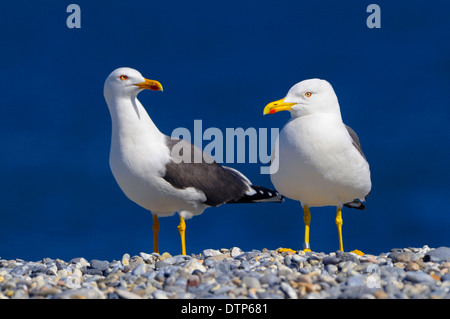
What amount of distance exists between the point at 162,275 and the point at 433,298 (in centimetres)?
230

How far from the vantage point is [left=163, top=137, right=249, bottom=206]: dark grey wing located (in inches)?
332

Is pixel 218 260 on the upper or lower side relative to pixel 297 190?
lower

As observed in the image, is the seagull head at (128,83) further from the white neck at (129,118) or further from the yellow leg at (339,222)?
the yellow leg at (339,222)

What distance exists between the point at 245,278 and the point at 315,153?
83.3 inches

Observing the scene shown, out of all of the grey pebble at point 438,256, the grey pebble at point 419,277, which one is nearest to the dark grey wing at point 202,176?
the grey pebble at point 438,256

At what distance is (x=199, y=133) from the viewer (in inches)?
338

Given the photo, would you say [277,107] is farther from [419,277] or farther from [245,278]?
[419,277]

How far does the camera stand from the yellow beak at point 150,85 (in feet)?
27.6

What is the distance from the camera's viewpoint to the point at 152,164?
8273 mm

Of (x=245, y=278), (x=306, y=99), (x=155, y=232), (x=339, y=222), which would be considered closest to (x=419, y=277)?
(x=245, y=278)

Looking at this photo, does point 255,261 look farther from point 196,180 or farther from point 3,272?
point 3,272

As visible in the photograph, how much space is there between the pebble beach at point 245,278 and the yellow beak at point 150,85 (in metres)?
1.92

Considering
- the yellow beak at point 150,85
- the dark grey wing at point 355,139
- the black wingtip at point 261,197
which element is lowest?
the black wingtip at point 261,197
